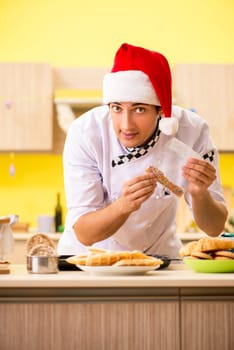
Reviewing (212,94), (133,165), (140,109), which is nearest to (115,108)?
(140,109)

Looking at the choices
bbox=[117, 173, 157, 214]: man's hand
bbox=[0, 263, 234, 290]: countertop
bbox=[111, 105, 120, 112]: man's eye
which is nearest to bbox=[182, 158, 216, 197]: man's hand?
bbox=[117, 173, 157, 214]: man's hand

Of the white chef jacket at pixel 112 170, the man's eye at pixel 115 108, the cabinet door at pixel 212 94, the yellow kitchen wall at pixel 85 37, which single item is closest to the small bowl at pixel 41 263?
the white chef jacket at pixel 112 170

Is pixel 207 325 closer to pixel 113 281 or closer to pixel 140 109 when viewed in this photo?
pixel 113 281

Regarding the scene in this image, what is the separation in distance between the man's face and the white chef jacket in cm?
18

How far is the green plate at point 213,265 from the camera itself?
7.36 ft

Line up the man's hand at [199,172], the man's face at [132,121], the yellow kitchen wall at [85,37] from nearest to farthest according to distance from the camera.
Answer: the man's hand at [199,172]
the man's face at [132,121]
the yellow kitchen wall at [85,37]

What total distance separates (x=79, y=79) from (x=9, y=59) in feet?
2.11

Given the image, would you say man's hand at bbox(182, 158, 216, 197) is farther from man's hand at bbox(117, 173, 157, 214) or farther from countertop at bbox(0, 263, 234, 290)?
countertop at bbox(0, 263, 234, 290)

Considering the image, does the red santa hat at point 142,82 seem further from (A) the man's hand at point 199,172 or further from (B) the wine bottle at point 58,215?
(B) the wine bottle at point 58,215

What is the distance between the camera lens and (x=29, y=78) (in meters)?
5.40

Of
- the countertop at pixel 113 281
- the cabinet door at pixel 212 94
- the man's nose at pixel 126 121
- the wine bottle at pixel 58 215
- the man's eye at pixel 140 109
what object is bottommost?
the countertop at pixel 113 281

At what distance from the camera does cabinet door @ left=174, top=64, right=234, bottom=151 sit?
17.9 ft

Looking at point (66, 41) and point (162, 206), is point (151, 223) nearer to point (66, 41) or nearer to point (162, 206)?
point (162, 206)

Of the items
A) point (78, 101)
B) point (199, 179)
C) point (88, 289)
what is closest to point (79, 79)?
point (78, 101)
